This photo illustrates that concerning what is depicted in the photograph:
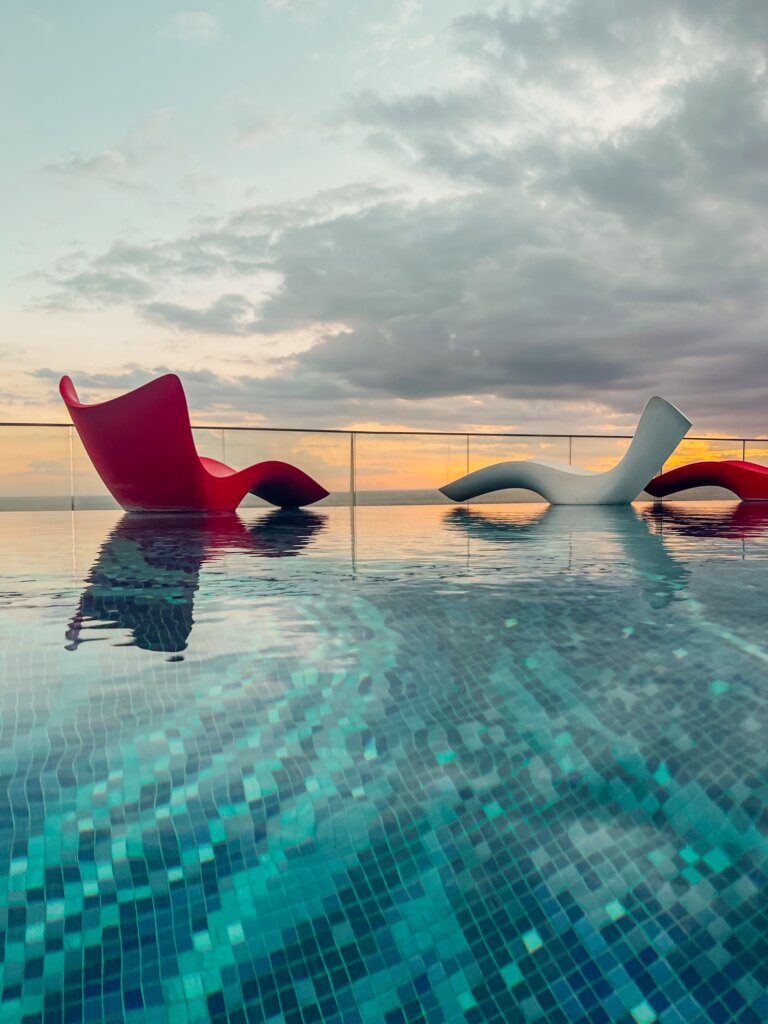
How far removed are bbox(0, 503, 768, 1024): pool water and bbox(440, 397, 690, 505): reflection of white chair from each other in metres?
7.74

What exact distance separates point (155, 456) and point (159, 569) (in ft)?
15.2

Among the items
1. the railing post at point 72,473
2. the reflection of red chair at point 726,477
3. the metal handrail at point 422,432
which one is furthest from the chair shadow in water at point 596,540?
the railing post at point 72,473

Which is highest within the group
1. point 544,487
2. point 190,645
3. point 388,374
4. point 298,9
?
point 298,9

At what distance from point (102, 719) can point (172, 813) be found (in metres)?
0.39

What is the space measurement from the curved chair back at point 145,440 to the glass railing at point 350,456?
260 centimetres

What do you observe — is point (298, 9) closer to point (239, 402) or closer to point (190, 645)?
point (239, 402)

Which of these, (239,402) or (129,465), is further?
(239,402)

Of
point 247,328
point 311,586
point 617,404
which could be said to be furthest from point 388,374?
point 311,586

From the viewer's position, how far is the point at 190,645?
2342 millimetres

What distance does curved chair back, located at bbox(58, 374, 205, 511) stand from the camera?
7994mm

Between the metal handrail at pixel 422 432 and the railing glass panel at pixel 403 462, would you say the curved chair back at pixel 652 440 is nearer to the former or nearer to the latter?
the metal handrail at pixel 422 432

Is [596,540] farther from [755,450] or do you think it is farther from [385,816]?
[755,450]

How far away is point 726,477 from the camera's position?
12.3m

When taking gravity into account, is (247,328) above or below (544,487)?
above
